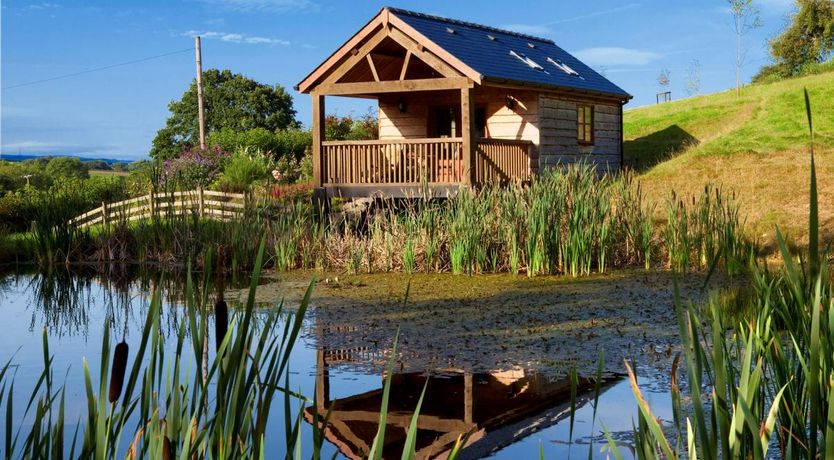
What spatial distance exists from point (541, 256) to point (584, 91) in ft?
38.0

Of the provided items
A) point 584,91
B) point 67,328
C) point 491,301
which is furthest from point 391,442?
point 584,91

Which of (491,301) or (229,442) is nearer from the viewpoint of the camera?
(229,442)

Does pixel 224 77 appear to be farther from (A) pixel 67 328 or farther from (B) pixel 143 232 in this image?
(A) pixel 67 328

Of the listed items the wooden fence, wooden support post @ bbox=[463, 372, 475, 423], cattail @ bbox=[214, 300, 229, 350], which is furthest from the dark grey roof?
cattail @ bbox=[214, 300, 229, 350]

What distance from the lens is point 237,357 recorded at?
202 cm

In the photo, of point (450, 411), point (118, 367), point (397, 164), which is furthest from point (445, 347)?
point (397, 164)

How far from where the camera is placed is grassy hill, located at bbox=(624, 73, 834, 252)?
53.7 feet

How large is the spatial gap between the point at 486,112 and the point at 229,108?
101 feet

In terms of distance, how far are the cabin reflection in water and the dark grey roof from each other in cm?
1152

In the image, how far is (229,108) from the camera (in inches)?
1965

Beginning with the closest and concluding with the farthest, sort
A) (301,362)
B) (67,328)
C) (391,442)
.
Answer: (391,442) < (301,362) < (67,328)

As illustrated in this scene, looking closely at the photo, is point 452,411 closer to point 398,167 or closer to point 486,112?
point 398,167

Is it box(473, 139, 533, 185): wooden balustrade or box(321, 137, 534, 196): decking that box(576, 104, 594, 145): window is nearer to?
box(473, 139, 533, 185): wooden balustrade

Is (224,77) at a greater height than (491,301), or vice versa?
(224,77)
